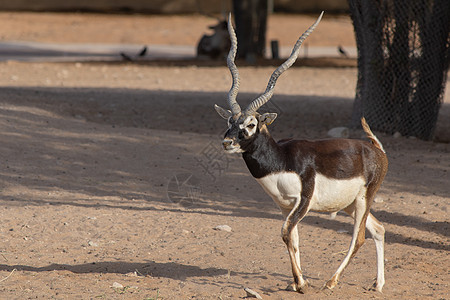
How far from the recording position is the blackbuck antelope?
4922mm

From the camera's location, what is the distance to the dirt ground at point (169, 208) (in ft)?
18.0

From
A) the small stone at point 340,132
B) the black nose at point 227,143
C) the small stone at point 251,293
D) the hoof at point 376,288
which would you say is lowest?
the small stone at point 340,132

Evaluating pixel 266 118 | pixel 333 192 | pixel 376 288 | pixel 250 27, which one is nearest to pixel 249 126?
pixel 266 118

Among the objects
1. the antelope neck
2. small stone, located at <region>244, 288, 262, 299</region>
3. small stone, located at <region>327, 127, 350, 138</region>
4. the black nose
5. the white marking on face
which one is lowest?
small stone, located at <region>327, 127, 350, 138</region>

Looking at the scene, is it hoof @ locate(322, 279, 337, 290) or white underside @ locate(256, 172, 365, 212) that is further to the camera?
hoof @ locate(322, 279, 337, 290)

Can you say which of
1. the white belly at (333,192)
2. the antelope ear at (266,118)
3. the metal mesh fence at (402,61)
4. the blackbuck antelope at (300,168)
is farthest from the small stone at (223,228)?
the metal mesh fence at (402,61)

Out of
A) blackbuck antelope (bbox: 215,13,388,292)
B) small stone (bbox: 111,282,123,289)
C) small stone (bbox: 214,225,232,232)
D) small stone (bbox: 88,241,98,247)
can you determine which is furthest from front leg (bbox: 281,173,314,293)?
small stone (bbox: 88,241,98,247)

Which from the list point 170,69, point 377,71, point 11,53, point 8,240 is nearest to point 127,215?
point 8,240

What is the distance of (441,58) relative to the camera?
11.4 metres

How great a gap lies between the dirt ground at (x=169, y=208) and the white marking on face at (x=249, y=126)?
1219 millimetres

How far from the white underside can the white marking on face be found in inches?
14.1

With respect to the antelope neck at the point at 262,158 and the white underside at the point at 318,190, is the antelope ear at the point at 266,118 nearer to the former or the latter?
the antelope neck at the point at 262,158

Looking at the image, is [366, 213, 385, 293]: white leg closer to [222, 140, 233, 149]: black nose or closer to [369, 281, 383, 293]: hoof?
[369, 281, 383, 293]: hoof

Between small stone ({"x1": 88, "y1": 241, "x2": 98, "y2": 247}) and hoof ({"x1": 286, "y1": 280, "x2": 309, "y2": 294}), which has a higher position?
hoof ({"x1": 286, "y1": 280, "x2": 309, "y2": 294})
